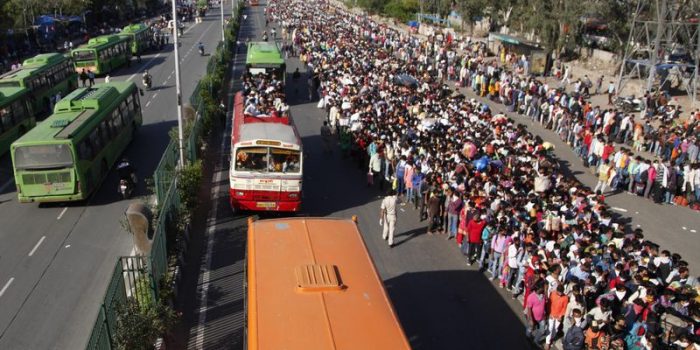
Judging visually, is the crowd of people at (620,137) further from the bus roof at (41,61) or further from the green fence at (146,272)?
the bus roof at (41,61)

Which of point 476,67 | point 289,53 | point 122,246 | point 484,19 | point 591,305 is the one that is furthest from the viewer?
point 484,19

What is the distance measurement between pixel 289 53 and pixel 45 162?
3551 centimetres

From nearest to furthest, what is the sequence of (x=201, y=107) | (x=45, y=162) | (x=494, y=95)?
(x=45, y=162)
(x=201, y=107)
(x=494, y=95)

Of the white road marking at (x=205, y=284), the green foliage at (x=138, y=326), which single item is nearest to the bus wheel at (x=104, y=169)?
the white road marking at (x=205, y=284)

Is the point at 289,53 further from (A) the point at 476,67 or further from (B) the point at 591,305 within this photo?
(B) the point at 591,305

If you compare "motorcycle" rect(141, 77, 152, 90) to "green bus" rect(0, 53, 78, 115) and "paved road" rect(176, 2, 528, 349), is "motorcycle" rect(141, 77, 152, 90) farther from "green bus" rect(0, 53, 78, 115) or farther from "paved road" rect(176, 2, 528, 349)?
"paved road" rect(176, 2, 528, 349)

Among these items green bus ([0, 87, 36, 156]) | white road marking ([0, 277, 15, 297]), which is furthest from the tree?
white road marking ([0, 277, 15, 297])

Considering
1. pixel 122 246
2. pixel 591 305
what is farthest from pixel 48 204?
pixel 591 305

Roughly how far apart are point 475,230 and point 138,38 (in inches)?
1739

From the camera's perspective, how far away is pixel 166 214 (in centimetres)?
1249

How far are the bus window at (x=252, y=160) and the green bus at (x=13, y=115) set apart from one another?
37.5 feet

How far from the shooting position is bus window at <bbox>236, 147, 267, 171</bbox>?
Result: 14.9m

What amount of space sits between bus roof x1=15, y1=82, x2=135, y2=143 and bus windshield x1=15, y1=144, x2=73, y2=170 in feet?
0.84

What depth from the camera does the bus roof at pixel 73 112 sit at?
16.5 metres
